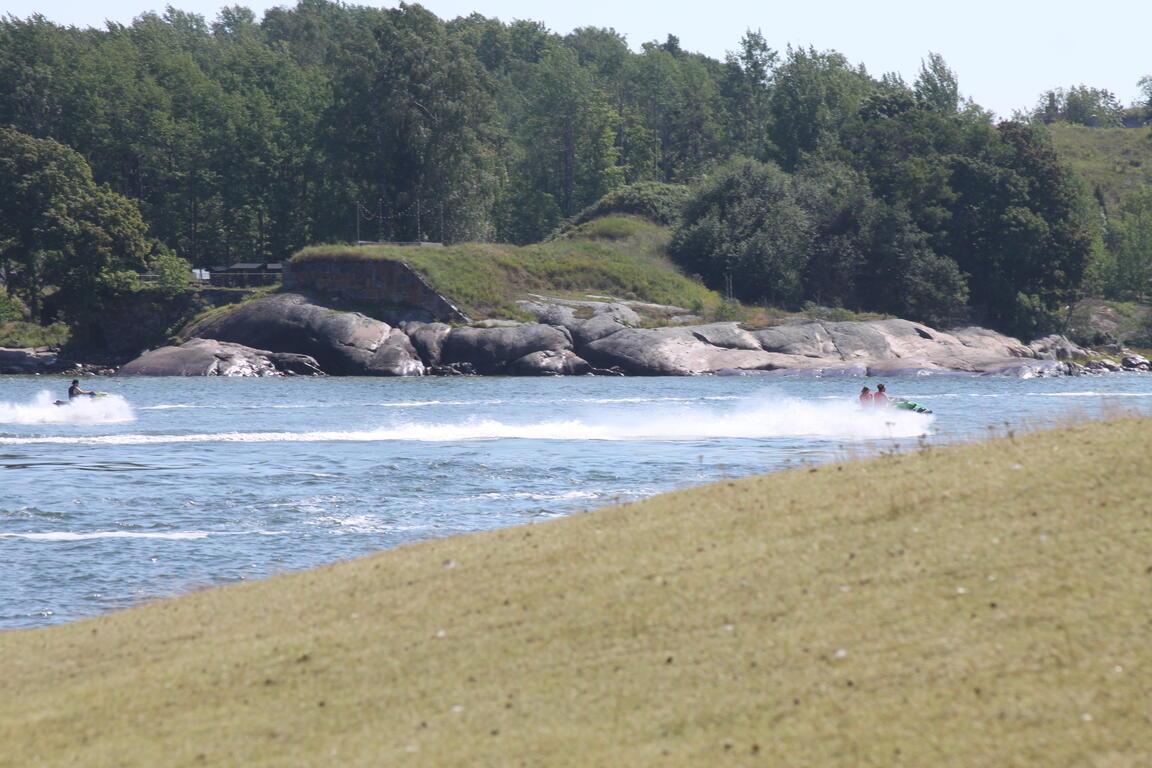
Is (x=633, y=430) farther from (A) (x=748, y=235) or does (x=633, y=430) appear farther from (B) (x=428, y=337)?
(A) (x=748, y=235)

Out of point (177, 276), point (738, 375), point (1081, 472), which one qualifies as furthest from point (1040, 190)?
point (1081, 472)

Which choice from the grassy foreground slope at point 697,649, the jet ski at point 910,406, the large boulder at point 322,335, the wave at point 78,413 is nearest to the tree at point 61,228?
the large boulder at point 322,335

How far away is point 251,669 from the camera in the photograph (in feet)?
35.8

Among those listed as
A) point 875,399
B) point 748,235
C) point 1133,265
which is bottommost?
point 875,399

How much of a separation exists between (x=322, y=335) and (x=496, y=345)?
1314cm

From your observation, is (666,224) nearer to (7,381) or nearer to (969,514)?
(7,381)

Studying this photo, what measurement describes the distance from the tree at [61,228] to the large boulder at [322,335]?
40.8 ft

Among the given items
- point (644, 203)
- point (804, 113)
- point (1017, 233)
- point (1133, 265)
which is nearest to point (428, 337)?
point (644, 203)

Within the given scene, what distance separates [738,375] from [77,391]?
44782mm

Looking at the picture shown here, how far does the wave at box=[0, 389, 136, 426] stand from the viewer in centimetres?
5022

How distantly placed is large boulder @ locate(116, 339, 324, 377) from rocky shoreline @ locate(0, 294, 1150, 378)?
98mm

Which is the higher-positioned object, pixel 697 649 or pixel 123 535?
pixel 697 649

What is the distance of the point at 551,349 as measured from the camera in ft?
286

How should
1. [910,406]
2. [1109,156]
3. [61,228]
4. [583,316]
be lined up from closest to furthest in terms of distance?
[910,406]
[583,316]
[61,228]
[1109,156]
